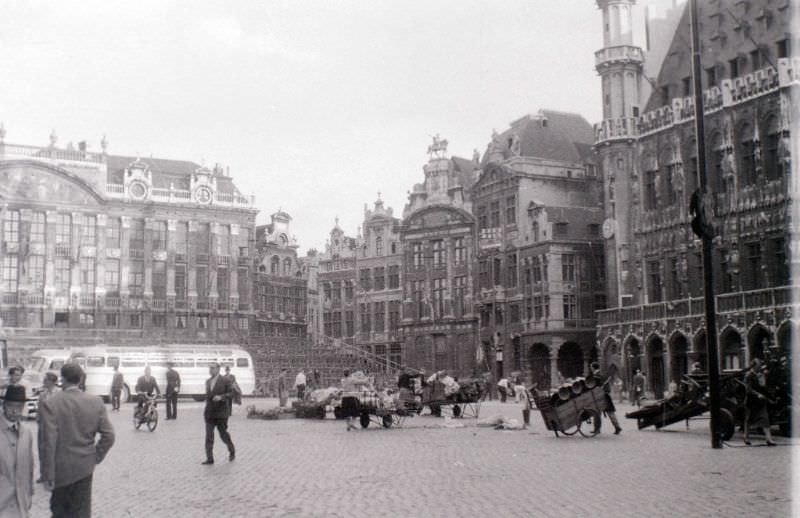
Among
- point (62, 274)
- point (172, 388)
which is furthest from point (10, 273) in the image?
point (172, 388)

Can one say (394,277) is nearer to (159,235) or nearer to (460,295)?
(460,295)

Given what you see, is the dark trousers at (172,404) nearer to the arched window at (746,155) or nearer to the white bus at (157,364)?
the white bus at (157,364)

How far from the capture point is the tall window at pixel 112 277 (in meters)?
66.8

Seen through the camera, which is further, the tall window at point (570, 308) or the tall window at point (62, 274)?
the tall window at point (62, 274)

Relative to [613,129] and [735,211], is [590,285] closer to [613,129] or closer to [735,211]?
[613,129]

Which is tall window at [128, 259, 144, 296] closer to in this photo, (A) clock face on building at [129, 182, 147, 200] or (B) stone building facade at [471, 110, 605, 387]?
(A) clock face on building at [129, 182, 147, 200]

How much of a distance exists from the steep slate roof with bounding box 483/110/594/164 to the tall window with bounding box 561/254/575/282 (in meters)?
7.32

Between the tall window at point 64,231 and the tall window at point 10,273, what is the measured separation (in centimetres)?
301

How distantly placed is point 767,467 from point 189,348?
39.9m

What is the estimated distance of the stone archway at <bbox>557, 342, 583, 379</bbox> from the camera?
5588cm

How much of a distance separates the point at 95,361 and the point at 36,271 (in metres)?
20.6

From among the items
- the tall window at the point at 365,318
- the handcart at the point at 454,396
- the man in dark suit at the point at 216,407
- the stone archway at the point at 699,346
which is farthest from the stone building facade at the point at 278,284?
the man in dark suit at the point at 216,407

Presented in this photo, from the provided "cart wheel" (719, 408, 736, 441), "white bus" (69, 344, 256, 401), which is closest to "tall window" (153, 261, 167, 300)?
"white bus" (69, 344, 256, 401)

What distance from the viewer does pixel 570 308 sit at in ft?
182
